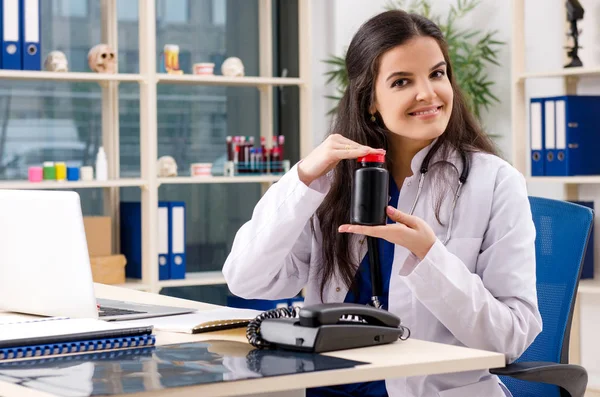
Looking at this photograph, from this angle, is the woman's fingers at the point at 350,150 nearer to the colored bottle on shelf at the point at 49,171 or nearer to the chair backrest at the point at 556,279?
the chair backrest at the point at 556,279

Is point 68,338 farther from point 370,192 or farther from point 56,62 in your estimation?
point 56,62

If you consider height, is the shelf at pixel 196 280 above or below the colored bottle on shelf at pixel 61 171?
below

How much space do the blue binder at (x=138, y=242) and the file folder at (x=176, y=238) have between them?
0.02 meters

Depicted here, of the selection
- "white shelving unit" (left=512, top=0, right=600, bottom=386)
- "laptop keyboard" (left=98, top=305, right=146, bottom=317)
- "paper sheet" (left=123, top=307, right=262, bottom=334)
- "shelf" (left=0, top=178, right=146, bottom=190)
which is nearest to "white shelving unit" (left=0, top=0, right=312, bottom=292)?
"shelf" (left=0, top=178, right=146, bottom=190)

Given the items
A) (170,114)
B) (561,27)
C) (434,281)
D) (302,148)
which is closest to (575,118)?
(561,27)

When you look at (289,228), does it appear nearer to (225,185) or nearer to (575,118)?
(575,118)

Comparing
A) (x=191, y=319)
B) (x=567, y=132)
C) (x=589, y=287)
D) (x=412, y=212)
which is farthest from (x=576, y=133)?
(x=191, y=319)

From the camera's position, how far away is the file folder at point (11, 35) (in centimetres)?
400

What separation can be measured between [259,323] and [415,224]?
0.33 meters

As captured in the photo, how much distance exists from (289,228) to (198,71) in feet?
8.55

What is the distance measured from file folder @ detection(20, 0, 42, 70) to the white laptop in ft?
7.28

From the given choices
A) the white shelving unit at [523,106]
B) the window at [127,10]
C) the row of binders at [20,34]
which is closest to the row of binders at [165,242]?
the row of binders at [20,34]

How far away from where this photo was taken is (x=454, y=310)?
179 centimetres

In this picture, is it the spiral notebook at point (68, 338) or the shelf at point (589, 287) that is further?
the shelf at point (589, 287)
